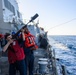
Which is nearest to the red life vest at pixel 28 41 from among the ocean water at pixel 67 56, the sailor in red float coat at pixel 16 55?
the sailor in red float coat at pixel 16 55

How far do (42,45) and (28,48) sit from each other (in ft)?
59.9

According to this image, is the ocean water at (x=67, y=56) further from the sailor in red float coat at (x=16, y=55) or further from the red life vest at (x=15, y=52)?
the red life vest at (x=15, y=52)

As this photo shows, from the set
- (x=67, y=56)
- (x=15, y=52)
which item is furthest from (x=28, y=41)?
(x=67, y=56)

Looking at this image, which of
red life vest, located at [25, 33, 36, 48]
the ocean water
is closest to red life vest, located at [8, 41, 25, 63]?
red life vest, located at [25, 33, 36, 48]

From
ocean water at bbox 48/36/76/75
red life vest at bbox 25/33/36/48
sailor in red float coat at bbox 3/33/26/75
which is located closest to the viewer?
sailor in red float coat at bbox 3/33/26/75

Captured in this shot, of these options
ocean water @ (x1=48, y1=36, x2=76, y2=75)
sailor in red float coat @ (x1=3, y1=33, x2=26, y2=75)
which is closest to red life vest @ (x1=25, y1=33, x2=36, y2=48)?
sailor in red float coat @ (x1=3, y1=33, x2=26, y2=75)

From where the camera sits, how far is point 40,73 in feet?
33.8

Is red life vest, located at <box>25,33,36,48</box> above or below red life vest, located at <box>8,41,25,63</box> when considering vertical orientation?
above

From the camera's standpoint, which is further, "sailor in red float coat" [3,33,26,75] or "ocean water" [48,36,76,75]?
"ocean water" [48,36,76,75]

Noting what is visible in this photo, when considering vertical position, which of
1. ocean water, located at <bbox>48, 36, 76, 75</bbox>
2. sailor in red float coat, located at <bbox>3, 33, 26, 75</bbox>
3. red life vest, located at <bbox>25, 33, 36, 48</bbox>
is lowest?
ocean water, located at <bbox>48, 36, 76, 75</bbox>

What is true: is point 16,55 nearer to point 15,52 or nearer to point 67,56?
point 15,52

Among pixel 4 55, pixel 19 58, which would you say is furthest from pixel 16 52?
pixel 4 55

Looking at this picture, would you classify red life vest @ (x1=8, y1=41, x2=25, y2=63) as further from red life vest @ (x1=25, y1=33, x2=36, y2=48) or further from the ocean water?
the ocean water

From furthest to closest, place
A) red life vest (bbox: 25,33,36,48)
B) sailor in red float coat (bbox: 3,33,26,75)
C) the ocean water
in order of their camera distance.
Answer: the ocean water
red life vest (bbox: 25,33,36,48)
sailor in red float coat (bbox: 3,33,26,75)
